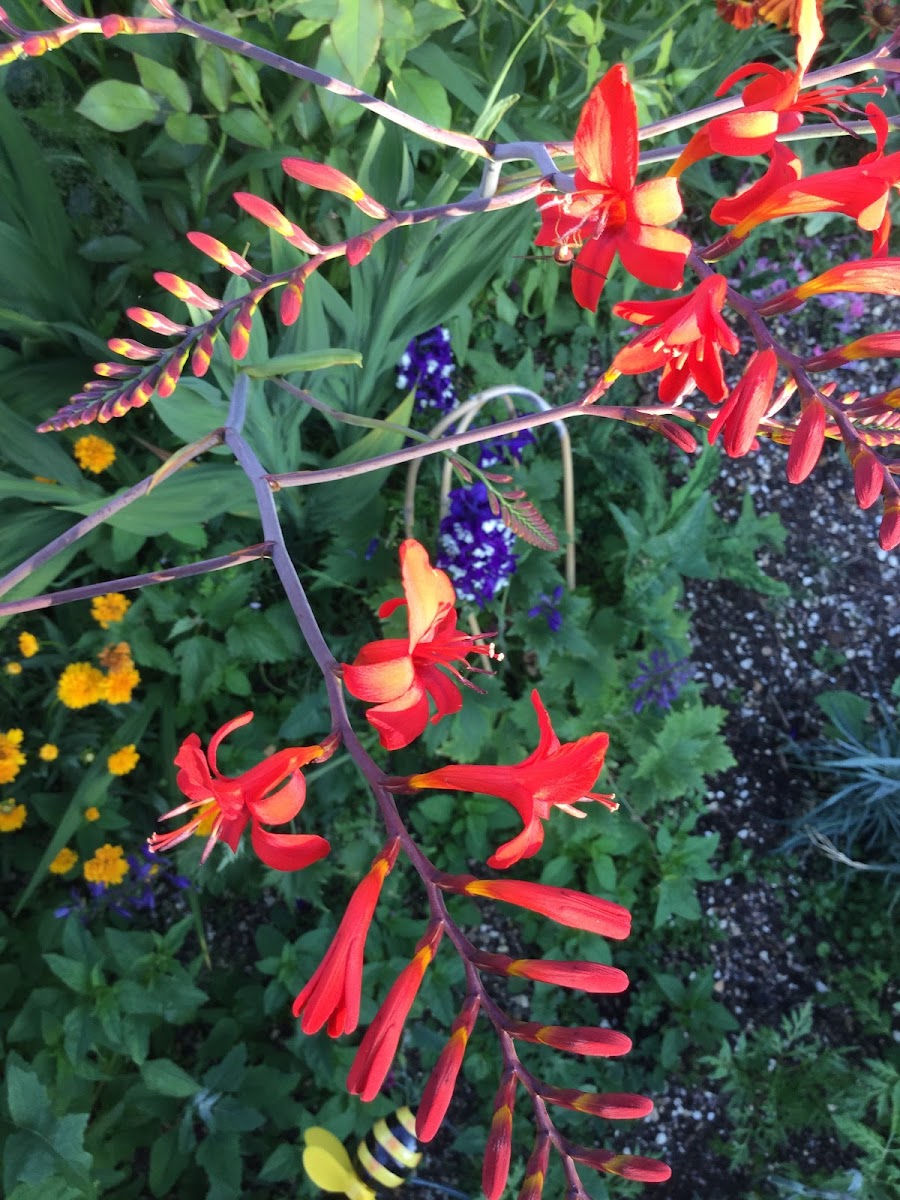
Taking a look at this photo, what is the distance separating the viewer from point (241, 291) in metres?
1.29

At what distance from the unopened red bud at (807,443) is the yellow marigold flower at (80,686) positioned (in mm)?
1250

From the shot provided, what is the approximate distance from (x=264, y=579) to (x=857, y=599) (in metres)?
1.61

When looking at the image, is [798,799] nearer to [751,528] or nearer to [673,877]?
[673,877]

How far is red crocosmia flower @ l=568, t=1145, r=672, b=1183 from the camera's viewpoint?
2.01 ft

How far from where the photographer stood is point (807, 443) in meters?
0.66

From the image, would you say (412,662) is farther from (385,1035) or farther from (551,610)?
(551,610)

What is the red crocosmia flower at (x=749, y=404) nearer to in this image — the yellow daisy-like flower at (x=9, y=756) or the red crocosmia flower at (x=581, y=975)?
the red crocosmia flower at (x=581, y=975)

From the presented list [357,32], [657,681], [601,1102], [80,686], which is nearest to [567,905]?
[601,1102]

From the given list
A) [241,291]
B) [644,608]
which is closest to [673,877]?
[644,608]

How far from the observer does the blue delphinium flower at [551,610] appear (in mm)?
1640

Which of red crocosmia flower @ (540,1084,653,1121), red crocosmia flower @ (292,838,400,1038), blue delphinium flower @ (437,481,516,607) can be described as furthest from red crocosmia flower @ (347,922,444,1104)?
blue delphinium flower @ (437,481,516,607)

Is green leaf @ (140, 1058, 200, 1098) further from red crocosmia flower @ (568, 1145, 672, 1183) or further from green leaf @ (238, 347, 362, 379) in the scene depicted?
green leaf @ (238, 347, 362, 379)

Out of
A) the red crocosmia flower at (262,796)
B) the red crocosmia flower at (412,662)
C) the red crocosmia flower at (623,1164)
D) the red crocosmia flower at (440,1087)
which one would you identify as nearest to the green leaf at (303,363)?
Result: the red crocosmia flower at (412,662)

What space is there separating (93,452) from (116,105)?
1.89 ft
